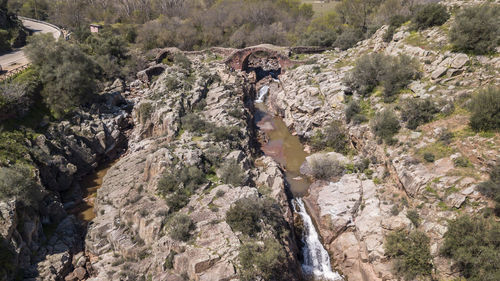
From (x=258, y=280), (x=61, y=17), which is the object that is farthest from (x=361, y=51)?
(x=61, y=17)

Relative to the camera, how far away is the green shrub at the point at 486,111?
80.2ft

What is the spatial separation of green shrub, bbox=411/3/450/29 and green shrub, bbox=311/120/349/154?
19826mm

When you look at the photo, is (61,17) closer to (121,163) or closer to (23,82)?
(23,82)

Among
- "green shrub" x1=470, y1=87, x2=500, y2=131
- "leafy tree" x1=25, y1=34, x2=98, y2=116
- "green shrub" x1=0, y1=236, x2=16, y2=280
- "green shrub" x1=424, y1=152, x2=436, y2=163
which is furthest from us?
"leafy tree" x1=25, y1=34, x2=98, y2=116

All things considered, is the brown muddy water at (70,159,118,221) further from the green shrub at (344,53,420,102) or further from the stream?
the green shrub at (344,53,420,102)

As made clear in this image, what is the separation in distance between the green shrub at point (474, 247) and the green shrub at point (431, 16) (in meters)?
31.4

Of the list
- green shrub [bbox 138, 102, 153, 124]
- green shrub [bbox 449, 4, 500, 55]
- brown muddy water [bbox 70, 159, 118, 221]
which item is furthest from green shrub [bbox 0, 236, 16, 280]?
green shrub [bbox 449, 4, 500, 55]

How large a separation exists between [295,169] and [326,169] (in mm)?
5565

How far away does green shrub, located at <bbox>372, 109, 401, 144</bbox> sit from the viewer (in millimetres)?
30925

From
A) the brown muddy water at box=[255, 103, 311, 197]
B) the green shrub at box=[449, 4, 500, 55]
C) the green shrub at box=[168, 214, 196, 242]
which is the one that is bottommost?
the brown muddy water at box=[255, 103, 311, 197]

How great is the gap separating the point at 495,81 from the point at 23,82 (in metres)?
53.8

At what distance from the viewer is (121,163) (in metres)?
35.3

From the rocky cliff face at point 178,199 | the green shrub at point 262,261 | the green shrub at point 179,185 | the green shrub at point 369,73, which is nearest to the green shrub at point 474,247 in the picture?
the rocky cliff face at point 178,199

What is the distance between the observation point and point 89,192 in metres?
34.4
